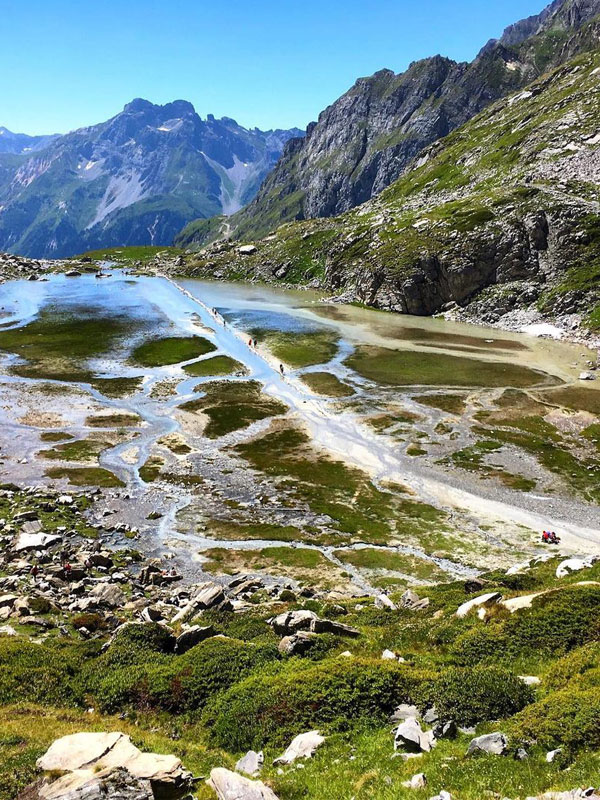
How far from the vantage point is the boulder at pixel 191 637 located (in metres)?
26.9

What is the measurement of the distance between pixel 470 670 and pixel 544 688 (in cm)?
280

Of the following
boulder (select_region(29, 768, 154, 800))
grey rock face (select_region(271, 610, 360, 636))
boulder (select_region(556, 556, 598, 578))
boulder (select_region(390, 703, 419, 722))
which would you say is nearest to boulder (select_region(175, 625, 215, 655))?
grey rock face (select_region(271, 610, 360, 636))

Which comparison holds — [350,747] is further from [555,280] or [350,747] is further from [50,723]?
[555,280]

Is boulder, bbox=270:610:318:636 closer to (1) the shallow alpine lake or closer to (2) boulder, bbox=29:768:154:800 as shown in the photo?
(1) the shallow alpine lake

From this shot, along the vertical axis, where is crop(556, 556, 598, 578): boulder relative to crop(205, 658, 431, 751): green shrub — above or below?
below

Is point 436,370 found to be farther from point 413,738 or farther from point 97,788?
point 97,788

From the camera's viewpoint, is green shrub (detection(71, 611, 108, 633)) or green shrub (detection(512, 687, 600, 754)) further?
green shrub (detection(71, 611, 108, 633))

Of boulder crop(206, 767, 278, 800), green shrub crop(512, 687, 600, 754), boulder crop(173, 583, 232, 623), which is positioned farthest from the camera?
boulder crop(173, 583, 232, 623)

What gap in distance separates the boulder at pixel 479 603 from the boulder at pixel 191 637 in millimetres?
13660

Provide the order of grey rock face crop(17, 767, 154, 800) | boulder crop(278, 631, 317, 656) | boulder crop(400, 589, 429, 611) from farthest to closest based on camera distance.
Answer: boulder crop(400, 589, 429, 611)
boulder crop(278, 631, 317, 656)
grey rock face crop(17, 767, 154, 800)

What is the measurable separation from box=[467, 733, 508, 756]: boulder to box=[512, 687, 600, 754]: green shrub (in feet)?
1.99

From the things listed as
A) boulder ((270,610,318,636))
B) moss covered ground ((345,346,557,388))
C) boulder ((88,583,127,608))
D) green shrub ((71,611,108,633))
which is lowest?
boulder ((88,583,127,608))

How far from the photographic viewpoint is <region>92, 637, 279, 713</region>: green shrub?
2261 cm

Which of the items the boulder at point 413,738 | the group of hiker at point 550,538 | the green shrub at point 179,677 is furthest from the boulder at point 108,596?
the group of hiker at point 550,538
